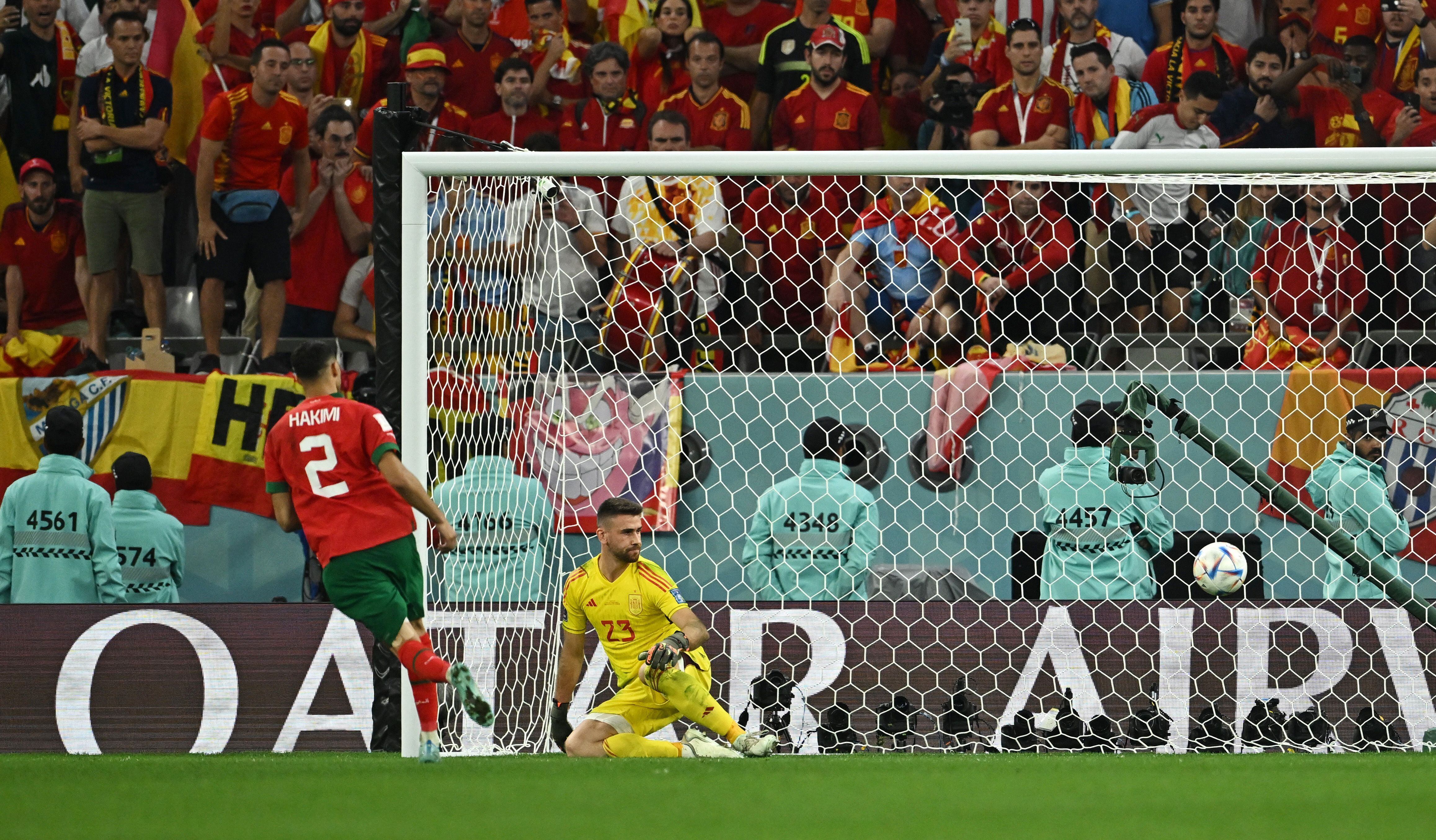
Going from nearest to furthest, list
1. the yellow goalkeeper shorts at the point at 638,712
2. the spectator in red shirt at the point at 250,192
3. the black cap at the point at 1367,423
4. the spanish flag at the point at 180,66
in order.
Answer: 1. the yellow goalkeeper shorts at the point at 638,712
2. the black cap at the point at 1367,423
3. the spectator in red shirt at the point at 250,192
4. the spanish flag at the point at 180,66

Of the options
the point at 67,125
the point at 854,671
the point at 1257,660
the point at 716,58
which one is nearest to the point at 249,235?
the point at 67,125

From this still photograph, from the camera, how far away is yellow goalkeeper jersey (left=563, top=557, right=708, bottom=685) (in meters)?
6.65

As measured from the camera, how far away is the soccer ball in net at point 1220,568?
6.48 m

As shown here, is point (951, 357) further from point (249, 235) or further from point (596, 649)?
point (249, 235)

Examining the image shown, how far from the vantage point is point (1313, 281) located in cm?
857

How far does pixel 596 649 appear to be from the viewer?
24.0ft

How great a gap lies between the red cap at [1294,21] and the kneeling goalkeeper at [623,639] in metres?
5.99

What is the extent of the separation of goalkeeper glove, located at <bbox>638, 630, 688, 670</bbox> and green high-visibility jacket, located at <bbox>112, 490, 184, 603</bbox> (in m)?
3.08

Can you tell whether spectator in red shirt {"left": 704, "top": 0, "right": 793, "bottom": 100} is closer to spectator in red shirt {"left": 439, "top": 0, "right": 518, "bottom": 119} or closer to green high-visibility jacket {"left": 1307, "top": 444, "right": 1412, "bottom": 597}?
→ spectator in red shirt {"left": 439, "top": 0, "right": 518, "bottom": 119}

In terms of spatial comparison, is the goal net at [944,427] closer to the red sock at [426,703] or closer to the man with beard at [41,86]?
the red sock at [426,703]

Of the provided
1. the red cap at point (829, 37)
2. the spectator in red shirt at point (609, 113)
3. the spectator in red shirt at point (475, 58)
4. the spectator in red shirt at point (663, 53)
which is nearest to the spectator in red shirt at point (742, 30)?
the spectator in red shirt at point (663, 53)

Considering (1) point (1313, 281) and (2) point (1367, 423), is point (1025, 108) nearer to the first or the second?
(1) point (1313, 281)

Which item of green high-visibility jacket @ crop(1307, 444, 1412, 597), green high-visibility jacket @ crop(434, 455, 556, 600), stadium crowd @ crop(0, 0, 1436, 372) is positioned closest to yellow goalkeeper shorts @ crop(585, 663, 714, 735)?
green high-visibility jacket @ crop(434, 455, 556, 600)

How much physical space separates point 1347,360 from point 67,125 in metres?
8.06
